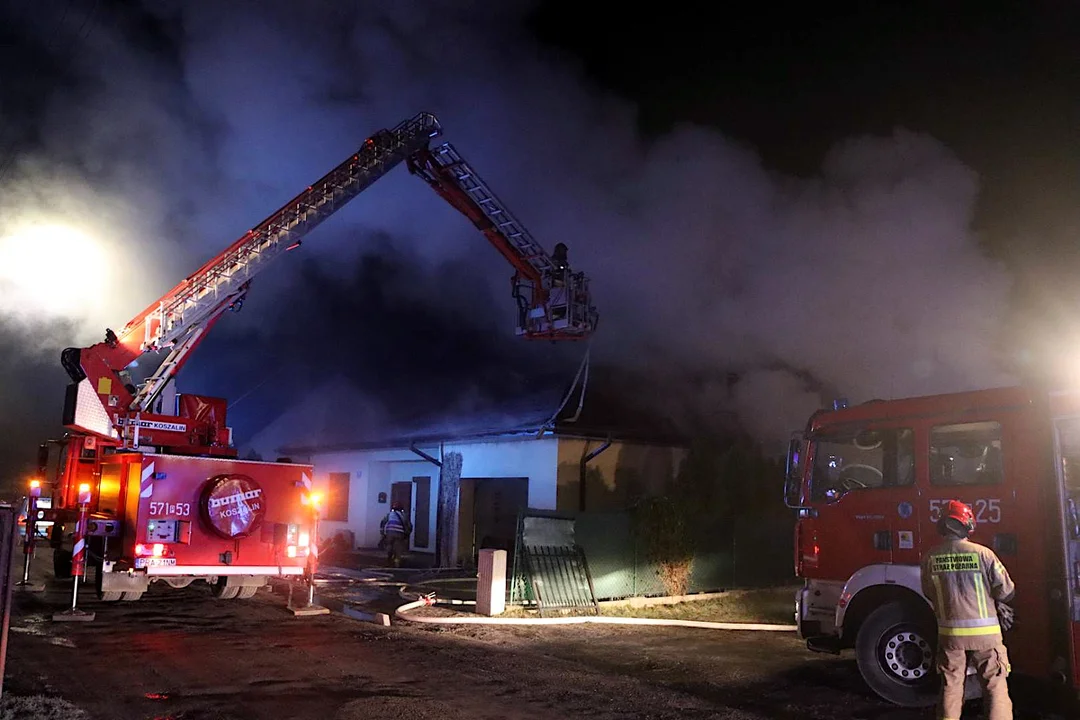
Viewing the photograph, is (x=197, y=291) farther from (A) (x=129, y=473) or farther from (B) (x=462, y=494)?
(B) (x=462, y=494)

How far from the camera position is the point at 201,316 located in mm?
11461

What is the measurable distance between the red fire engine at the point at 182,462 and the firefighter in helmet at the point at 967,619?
7638 millimetres

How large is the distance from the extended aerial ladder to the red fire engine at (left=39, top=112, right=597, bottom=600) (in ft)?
0.05

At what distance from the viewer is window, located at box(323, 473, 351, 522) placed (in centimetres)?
2056

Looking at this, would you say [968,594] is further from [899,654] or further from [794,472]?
[794,472]

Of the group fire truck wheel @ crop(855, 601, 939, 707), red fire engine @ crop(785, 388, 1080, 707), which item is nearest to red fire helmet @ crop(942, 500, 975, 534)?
red fire engine @ crop(785, 388, 1080, 707)

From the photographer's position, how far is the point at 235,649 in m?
7.80

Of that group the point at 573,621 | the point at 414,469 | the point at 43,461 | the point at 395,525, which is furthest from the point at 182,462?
the point at 414,469

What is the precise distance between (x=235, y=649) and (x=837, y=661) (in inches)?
227

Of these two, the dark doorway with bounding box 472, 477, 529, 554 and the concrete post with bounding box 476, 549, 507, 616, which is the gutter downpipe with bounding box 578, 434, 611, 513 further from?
the concrete post with bounding box 476, 549, 507, 616

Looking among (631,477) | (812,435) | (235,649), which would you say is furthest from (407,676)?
(631,477)

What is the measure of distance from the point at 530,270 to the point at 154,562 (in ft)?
27.8

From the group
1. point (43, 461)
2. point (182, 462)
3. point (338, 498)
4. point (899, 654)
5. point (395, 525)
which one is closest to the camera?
point (899, 654)

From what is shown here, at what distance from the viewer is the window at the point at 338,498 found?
20.6m
